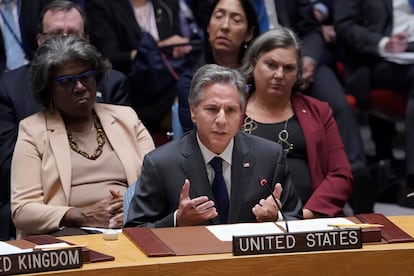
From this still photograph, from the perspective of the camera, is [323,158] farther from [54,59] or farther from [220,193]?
[54,59]

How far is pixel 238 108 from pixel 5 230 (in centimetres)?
126

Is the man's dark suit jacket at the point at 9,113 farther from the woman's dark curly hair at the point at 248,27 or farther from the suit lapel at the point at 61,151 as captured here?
the woman's dark curly hair at the point at 248,27

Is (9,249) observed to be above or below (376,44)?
below

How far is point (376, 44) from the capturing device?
19.2 feet

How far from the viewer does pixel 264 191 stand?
158 inches

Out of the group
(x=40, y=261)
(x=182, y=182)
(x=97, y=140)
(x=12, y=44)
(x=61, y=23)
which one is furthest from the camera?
(x=12, y=44)

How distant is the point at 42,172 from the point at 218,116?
0.81 m

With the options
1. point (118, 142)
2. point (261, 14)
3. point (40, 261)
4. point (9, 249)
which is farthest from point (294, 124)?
point (40, 261)

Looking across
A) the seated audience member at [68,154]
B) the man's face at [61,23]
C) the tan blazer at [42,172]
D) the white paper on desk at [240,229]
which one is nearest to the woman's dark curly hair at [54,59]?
the seated audience member at [68,154]

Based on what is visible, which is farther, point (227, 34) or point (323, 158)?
point (227, 34)

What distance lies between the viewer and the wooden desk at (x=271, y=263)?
10.4 feet

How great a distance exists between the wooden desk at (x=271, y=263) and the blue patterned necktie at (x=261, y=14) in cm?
228

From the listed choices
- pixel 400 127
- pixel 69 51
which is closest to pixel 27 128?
pixel 69 51

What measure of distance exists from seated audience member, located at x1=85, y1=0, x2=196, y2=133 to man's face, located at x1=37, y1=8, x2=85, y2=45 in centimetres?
52
